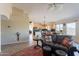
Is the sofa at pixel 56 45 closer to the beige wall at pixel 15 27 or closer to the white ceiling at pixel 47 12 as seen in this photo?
the white ceiling at pixel 47 12

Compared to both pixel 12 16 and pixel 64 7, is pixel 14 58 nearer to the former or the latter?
pixel 12 16

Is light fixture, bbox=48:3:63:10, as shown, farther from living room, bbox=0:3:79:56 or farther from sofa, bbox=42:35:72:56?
sofa, bbox=42:35:72:56

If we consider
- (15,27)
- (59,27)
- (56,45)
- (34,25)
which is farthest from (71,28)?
(15,27)

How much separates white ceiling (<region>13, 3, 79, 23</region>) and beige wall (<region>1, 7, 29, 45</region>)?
0.88ft

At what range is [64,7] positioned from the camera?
291 centimetres

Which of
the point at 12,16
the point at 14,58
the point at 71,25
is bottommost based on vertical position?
the point at 14,58

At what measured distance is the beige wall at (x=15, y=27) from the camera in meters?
3.32

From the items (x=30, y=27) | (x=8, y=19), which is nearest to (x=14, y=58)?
(x=30, y=27)

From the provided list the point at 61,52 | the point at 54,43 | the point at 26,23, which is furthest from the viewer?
the point at 26,23

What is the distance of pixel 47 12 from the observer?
9.96 feet

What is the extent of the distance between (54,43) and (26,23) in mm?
973

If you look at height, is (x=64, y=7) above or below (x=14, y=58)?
above

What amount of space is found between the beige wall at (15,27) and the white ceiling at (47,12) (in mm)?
267

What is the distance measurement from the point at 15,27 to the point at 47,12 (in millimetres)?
1048
